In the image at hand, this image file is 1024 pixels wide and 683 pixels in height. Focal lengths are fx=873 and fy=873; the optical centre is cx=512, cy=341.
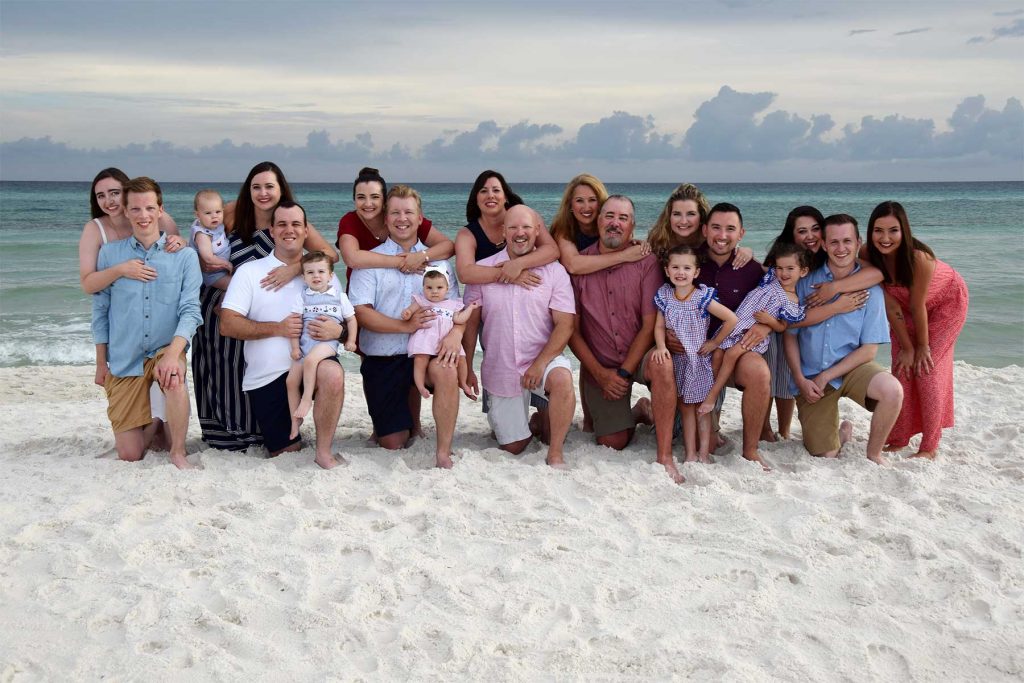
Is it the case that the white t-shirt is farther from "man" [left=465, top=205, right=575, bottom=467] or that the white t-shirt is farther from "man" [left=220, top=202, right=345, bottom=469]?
"man" [left=465, top=205, right=575, bottom=467]

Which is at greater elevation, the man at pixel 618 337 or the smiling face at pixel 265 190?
the smiling face at pixel 265 190

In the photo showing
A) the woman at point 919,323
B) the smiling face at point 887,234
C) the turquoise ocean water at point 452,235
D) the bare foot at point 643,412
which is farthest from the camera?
the turquoise ocean water at point 452,235

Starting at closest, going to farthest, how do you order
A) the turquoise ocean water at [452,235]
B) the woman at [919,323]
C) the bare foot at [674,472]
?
1. the bare foot at [674,472]
2. the woman at [919,323]
3. the turquoise ocean water at [452,235]

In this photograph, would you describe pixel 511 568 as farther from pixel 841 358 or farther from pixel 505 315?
A: pixel 841 358

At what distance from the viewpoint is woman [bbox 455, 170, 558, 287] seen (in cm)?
479

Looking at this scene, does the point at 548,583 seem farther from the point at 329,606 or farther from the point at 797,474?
the point at 797,474

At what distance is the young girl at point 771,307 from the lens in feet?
15.3

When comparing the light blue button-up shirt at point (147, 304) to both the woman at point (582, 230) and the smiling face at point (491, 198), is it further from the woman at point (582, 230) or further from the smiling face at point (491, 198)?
the woman at point (582, 230)

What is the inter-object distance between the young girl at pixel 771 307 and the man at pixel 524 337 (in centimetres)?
81

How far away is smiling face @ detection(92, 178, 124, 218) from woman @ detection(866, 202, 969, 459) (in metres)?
4.12

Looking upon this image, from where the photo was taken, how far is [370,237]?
16.3ft

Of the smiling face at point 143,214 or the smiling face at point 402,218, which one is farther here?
the smiling face at point 402,218

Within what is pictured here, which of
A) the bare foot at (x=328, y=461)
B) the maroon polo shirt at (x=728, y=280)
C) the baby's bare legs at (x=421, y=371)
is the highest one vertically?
the maroon polo shirt at (x=728, y=280)

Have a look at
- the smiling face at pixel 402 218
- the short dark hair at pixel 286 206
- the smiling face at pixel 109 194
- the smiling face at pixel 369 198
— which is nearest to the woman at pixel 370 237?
the smiling face at pixel 369 198
